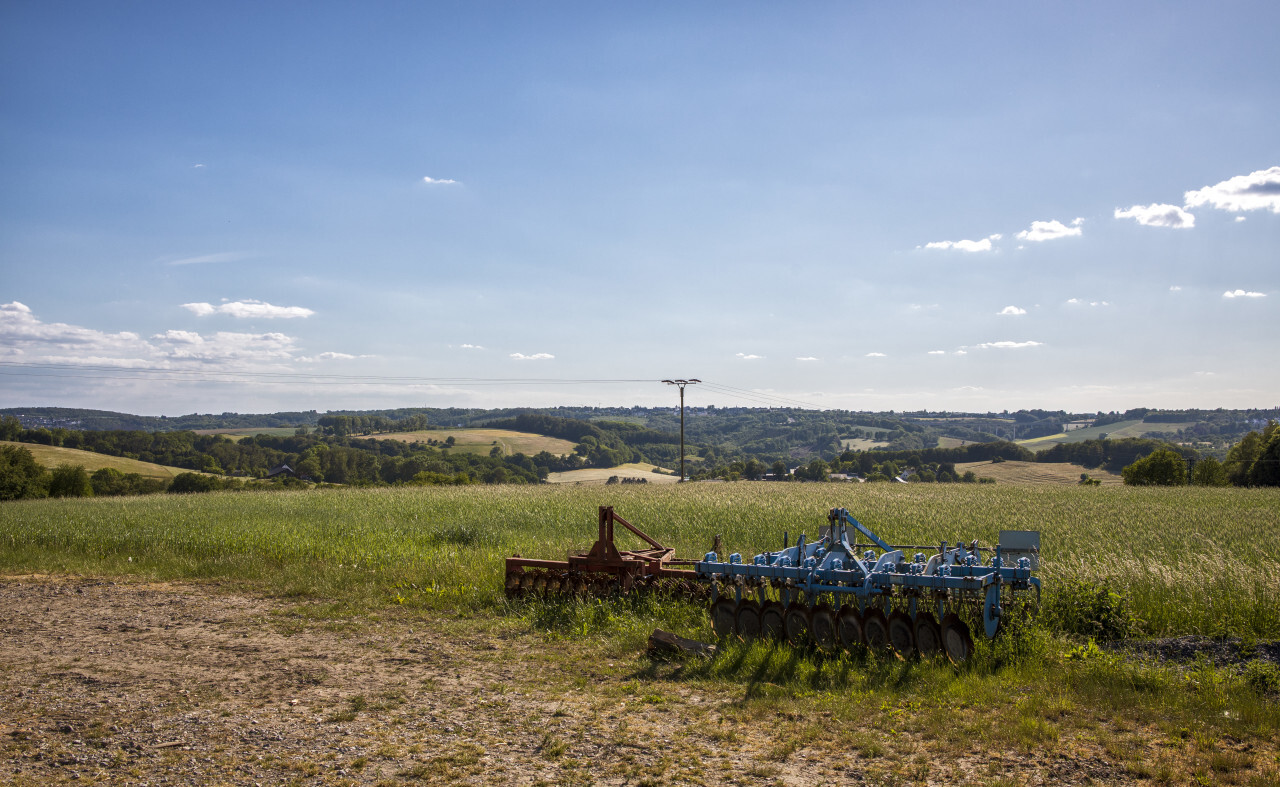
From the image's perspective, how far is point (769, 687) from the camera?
6938 mm

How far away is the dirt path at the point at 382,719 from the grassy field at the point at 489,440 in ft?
294

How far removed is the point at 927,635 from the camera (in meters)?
7.45

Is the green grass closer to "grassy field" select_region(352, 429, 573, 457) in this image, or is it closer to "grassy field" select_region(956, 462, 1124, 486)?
"grassy field" select_region(956, 462, 1124, 486)

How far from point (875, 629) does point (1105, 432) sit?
169579mm

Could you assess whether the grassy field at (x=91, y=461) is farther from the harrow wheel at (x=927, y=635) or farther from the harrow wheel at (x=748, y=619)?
the harrow wheel at (x=927, y=635)

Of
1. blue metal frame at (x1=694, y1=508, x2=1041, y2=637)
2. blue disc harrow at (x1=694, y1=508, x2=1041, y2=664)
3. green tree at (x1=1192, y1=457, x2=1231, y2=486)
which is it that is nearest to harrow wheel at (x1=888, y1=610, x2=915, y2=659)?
blue disc harrow at (x1=694, y1=508, x2=1041, y2=664)

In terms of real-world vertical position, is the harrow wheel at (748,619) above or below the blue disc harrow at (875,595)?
below

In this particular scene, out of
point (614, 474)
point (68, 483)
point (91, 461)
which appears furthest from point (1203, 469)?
point (91, 461)

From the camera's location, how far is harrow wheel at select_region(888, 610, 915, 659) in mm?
7465

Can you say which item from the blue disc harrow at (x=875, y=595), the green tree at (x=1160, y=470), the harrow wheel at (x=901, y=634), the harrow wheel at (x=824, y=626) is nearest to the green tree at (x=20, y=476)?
the blue disc harrow at (x=875, y=595)

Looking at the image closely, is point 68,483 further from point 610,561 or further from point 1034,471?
point 1034,471

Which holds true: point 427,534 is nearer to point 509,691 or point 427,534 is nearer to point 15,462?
point 509,691

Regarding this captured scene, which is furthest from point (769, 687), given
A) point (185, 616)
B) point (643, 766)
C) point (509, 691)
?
point (185, 616)

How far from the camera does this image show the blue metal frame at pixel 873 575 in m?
7.43
